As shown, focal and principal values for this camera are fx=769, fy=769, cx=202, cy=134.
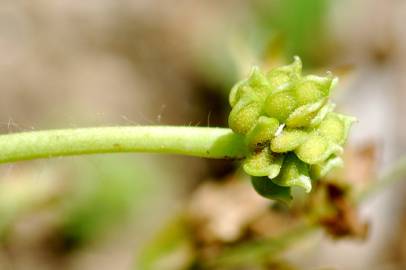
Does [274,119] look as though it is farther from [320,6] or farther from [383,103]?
[383,103]

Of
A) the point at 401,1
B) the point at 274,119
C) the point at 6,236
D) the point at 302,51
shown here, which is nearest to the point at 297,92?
the point at 274,119

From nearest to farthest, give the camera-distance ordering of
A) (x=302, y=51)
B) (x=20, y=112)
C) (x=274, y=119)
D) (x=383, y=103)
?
(x=274, y=119)
(x=302, y=51)
(x=20, y=112)
(x=383, y=103)

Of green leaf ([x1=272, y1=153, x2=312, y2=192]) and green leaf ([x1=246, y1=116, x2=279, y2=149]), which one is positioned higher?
green leaf ([x1=246, y1=116, x2=279, y2=149])

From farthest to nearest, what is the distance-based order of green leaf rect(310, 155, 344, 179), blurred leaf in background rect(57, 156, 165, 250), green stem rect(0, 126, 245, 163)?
1. blurred leaf in background rect(57, 156, 165, 250)
2. green leaf rect(310, 155, 344, 179)
3. green stem rect(0, 126, 245, 163)

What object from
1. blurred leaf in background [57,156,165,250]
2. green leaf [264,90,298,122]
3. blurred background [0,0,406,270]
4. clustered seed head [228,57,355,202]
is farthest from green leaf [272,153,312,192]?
blurred leaf in background [57,156,165,250]

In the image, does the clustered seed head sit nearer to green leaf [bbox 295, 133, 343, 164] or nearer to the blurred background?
green leaf [bbox 295, 133, 343, 164]

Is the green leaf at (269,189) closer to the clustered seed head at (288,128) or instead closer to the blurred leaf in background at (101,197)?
the clustered seed head at (288,128)

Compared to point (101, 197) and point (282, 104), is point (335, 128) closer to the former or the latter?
point (282, 104)
